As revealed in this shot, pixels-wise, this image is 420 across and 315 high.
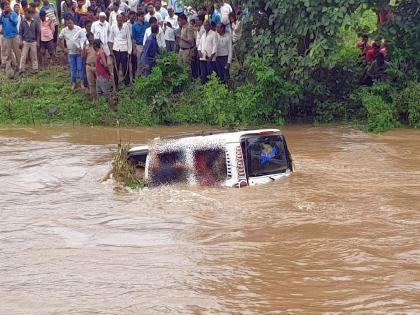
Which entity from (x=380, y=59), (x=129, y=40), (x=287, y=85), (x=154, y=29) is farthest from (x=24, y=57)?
(x=380, y=59)

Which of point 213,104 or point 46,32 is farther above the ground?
point 46,32

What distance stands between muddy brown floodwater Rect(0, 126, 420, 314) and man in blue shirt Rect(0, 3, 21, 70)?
606 cm

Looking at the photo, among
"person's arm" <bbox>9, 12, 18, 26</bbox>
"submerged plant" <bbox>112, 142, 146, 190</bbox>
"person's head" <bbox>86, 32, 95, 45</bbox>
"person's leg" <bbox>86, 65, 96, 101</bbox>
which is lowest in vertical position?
"submerged plant" <bbox>112, 142, 146, 190</bbox>

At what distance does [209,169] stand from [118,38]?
796cm

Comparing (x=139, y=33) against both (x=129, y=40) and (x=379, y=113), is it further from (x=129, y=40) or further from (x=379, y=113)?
(x=379, y=113)

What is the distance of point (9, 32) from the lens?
768 inches

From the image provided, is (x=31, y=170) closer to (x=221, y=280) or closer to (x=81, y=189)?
(x=81, y=189)

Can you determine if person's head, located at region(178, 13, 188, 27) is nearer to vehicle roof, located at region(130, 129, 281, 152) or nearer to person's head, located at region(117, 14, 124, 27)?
person's head, located at region(117, 14, 124, 27)

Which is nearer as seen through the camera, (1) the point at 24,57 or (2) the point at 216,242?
(2) the point at 216,242

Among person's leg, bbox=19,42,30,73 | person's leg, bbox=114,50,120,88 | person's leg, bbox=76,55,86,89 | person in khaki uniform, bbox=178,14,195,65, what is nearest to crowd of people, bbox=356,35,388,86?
person in khaki uniform, bbox=178,14,195,65

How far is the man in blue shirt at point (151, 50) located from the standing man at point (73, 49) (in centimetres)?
164

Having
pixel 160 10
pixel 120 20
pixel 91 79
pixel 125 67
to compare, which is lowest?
pixel 91 79

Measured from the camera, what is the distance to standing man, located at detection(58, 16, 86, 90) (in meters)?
18.5

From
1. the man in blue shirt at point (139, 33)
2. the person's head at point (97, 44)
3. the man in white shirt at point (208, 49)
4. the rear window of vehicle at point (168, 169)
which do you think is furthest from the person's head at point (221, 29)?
the rear window of vehicle at point (168, 169)
